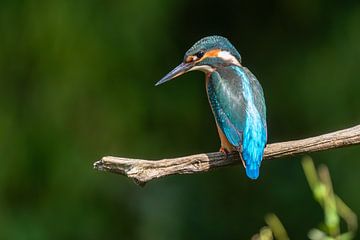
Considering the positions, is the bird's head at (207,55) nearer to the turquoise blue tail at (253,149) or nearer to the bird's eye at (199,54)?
the bird's eye at (199,54)

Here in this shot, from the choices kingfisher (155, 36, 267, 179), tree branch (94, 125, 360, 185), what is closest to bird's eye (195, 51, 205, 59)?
kingfisher (155, 36, 267, 179)

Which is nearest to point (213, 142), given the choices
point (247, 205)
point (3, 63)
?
point (247, 205)

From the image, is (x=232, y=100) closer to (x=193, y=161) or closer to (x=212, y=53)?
(x=212, y=53)

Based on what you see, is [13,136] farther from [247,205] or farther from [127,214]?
[247,205]

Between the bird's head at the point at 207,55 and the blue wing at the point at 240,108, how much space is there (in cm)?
4

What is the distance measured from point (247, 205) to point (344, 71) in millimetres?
1046

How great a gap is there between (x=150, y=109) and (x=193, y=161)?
8.83ft

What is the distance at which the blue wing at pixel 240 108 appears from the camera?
134 inches

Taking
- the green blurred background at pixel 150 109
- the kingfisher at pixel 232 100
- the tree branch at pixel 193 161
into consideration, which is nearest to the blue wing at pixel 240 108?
the kingfisher at pixel 232 100

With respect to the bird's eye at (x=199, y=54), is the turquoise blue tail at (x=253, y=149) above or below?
below

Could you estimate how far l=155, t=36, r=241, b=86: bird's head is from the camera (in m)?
3.67

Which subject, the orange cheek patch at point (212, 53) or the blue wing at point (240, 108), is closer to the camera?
the blue wing at point (240, 108)

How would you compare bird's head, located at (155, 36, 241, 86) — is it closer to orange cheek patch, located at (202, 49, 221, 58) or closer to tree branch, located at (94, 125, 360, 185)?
orange cheek patch, located at (202, 49, 221, 58)

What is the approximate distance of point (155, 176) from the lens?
3.03m
